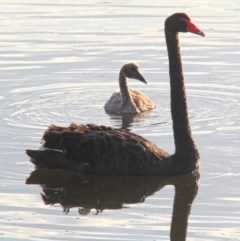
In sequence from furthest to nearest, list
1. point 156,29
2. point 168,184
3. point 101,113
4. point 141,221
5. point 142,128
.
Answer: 1. point 156,29
2. point 101,113
3. point 142,128
4. point 168,184
5. point 141,221

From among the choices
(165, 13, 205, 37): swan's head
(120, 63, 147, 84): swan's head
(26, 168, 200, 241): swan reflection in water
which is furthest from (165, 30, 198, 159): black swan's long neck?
(120, 63, 147, 84): swan's head

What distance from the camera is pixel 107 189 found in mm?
8500

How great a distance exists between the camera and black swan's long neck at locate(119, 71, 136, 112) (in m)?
11.7

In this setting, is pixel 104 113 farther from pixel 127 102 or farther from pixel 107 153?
pixel 107 153

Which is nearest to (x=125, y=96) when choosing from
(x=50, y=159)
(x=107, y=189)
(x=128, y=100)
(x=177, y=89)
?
(x=128, y=100)

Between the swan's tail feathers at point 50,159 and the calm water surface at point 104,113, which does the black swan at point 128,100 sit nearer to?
the calm water surface at point 104,113

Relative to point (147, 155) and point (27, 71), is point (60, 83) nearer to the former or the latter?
point (27, 71)

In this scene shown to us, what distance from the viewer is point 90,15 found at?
54.4 feet

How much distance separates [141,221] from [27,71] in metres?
5.81

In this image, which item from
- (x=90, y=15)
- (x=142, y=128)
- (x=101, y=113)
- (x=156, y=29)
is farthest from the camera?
(x=90, y=15)

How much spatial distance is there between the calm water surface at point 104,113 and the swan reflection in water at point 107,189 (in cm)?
1

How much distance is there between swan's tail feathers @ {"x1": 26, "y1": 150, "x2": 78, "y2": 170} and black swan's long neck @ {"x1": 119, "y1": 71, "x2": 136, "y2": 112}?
9.47 ft

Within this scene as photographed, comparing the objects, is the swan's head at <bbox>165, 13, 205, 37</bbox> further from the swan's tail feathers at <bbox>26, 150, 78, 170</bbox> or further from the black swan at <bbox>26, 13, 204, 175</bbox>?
the swan's tail feathers at <bbox>26, 150, 78, 170</bbox>

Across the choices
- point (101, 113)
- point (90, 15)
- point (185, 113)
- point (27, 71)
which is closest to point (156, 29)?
point (90, 15)
